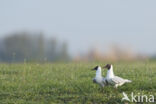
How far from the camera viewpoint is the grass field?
34.4 feet

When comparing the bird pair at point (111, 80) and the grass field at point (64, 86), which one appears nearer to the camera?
the bird pair at point (111, 80)

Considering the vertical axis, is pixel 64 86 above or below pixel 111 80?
below

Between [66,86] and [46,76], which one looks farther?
[46,76]

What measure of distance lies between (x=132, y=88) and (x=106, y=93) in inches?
38.9

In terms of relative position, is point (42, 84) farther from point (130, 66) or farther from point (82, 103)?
point (130, 66)

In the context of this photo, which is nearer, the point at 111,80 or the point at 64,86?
the point at 111,80

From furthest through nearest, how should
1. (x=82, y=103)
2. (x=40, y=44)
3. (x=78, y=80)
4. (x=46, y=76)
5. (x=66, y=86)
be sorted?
(x=40, y=44) < (x=46, y=76) < (x=78, y=80) < (x=66, y=86) < (x=82, y=103)

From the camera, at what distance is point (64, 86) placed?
11789mm

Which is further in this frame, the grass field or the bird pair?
the grass field

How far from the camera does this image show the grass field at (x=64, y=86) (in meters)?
10.5

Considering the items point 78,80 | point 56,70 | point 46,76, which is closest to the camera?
point 78,80

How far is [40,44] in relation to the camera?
21.3 metres

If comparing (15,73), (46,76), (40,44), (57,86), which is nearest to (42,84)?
(57,86)

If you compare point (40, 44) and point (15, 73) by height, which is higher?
point (40, 44)
